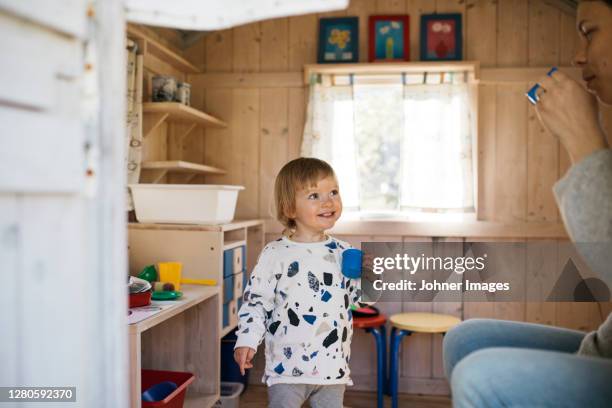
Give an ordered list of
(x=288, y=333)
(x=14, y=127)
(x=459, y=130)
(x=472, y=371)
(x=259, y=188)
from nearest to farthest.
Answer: (x=14, y=127) < (x=472, y=371) < (x=288, y=333) < (x=459, y=130) < (x=259, y=188)

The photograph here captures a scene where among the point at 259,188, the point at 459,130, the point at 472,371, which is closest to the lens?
the point at 472,371

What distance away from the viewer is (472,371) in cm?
85

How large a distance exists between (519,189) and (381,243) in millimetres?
844

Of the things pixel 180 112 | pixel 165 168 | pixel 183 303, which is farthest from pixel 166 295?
pixel 180 112

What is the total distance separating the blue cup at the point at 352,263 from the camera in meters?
1.75

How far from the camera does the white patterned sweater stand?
64.8 inches

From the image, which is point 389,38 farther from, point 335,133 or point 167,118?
point 167,118

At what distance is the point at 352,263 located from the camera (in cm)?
175

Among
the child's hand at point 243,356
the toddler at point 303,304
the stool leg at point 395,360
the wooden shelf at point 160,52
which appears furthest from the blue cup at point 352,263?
the wooden shelf at point 160,52

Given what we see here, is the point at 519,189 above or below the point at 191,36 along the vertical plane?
below

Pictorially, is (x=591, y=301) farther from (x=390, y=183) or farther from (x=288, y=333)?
(x=288, y=333)

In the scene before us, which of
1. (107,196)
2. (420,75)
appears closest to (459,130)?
(420,75)

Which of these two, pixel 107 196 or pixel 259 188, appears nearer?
pixel 107 196

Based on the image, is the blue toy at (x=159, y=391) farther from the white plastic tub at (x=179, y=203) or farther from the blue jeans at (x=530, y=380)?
the blue jeans at (x=530, y=380)
